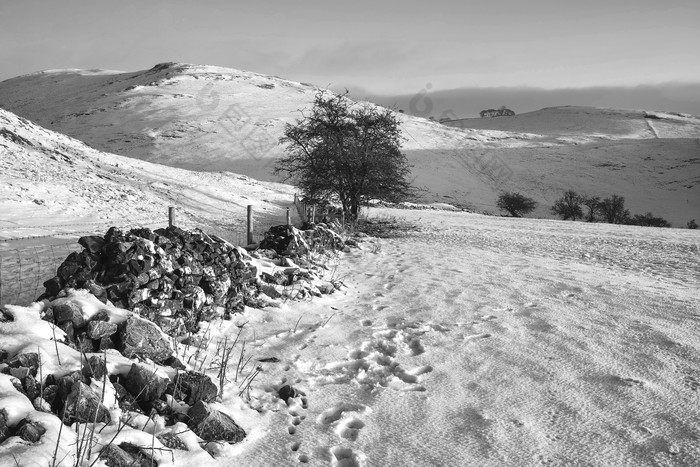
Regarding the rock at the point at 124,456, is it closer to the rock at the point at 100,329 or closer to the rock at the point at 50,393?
the rock at the point at 50,393

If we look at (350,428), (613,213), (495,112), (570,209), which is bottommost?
(613,213)

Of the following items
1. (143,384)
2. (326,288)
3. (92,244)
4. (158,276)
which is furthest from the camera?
(326,288)

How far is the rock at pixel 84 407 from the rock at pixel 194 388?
606mm

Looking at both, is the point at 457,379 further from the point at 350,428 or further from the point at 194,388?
the point at 194,388

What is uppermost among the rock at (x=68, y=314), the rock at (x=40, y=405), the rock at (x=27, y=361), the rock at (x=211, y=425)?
the rock at (x=68, y=314)

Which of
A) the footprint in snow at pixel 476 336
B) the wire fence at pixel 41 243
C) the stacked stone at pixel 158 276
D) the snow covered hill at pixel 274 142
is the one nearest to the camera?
the stacked stone at pixel 158 276

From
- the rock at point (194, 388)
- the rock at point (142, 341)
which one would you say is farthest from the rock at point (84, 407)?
the rock at point (142, 341)

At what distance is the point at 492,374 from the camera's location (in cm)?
484

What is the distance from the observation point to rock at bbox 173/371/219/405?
3832 mm

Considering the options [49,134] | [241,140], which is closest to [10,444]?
[49,134]

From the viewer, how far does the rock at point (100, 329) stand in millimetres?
4153

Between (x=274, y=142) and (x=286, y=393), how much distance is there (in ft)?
196

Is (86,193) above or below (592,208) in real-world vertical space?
above

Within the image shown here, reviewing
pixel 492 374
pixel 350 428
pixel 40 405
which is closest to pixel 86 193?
pixel 40 405
